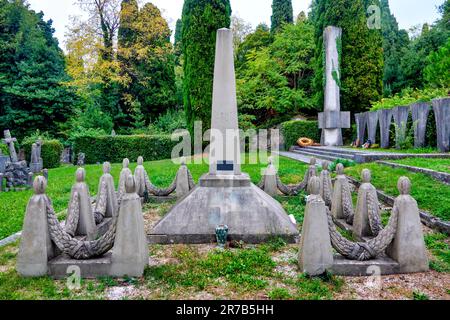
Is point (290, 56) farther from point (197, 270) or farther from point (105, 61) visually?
point (197, 270)

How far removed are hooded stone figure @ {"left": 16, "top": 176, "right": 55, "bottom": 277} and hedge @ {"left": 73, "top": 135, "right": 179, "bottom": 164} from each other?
17.5 metres

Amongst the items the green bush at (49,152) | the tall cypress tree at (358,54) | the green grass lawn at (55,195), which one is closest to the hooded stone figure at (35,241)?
the green grass lawn at (55,195)

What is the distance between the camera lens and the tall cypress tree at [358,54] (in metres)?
21.2

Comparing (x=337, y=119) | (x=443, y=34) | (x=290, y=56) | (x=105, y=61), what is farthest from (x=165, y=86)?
(x=443, y=34)

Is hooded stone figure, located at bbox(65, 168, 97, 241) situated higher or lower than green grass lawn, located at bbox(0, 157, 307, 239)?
higher

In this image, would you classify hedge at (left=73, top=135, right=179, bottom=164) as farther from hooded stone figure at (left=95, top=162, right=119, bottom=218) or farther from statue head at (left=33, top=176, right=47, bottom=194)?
statue head at (left=33, top=176, right=47, bottom=194)

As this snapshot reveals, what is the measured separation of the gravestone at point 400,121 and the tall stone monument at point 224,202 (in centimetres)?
1044

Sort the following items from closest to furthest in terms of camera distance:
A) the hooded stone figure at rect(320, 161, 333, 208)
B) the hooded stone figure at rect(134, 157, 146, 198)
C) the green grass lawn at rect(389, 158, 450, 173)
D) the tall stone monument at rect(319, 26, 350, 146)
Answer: the hooded stone figure at rect(320, 161, 333, 208), the green grass lawn at rect(389, 158, 450, 173), the hooded stone figure at rect(134, 157, 146, 198), the tall stone monument at rect(319, 26, 350, 146)

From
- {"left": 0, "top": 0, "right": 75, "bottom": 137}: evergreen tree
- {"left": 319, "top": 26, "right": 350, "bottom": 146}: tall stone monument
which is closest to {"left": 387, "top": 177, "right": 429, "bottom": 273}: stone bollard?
{"left": 319, "top": 26, "right": 350, "bottom": 146}: tall stone monument

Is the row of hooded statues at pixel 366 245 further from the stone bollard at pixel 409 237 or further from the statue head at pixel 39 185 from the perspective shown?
the statue head at pixel 39 185

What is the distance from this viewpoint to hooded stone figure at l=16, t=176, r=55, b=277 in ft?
12.4

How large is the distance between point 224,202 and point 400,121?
38.1 ft

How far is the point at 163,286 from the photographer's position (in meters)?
3.58

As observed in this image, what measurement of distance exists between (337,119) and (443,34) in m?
15.4
